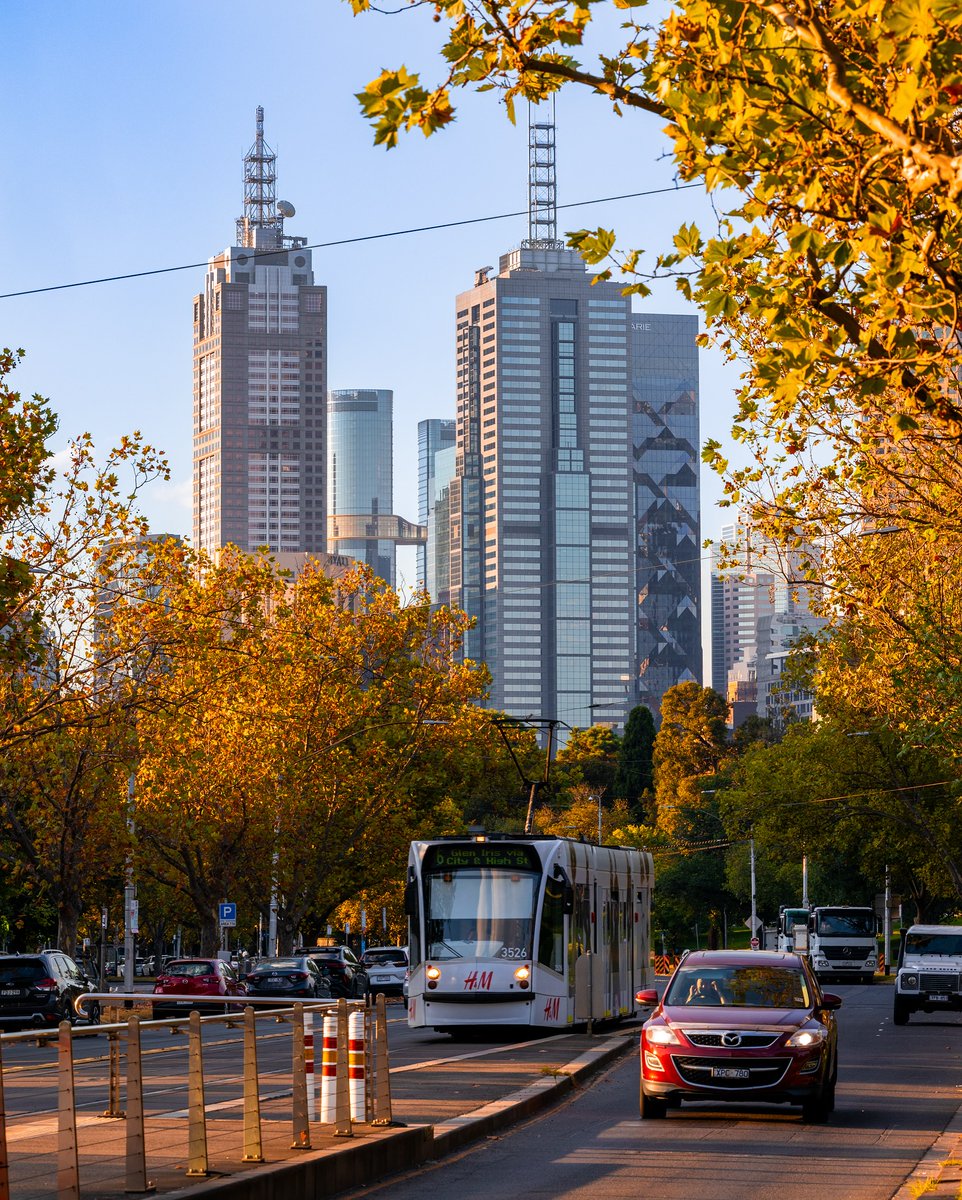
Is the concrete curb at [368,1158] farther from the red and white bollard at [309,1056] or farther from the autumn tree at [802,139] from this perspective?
the autumn tree at [802,139]

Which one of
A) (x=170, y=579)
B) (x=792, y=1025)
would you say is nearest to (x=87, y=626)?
(x=170, y=579)

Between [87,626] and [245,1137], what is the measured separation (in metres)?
25.0

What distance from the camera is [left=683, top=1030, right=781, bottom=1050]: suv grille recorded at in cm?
1673

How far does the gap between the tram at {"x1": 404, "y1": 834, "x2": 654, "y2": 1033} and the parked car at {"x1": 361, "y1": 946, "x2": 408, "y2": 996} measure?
26.9m

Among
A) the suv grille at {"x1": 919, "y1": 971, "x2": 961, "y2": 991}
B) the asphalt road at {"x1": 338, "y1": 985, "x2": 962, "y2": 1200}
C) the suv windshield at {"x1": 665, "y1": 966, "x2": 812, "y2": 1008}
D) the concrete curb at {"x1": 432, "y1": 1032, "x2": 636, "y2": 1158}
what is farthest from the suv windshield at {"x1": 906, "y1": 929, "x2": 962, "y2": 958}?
the suv windshield at {"x1": 665, "y1": 966, "x2": 812, "y2": 1008}

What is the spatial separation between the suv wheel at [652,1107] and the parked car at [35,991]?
1800 centimetres

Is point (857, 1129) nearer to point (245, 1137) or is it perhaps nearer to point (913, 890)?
point (245, 1137)

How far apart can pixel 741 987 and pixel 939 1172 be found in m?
4.71

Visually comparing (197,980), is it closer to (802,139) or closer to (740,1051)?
(740,1051)

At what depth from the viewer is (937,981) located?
37.8m

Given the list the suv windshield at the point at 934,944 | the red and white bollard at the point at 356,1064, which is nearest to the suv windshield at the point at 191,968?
the suv windshield at the point at 934,944

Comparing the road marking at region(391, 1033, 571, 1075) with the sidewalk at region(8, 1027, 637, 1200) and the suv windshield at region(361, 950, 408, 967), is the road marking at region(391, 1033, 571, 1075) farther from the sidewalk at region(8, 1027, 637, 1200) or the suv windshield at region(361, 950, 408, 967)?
the suv windshield at region(361, 950, 408, 967)

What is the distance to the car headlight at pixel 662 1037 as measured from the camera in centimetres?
1691

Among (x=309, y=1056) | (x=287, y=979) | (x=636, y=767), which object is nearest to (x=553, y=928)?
(x=287, y=979)
